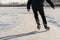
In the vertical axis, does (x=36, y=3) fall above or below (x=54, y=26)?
above

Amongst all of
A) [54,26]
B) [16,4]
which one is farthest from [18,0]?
[54,26]

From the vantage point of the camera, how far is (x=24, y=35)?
6707mm

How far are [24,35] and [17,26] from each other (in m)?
1.31

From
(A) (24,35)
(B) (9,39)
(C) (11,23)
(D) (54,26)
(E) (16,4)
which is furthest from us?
(E) (16,4)

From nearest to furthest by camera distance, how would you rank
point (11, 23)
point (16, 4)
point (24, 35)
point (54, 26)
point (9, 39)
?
point (9, 39) < point (24, 35) < point (54, 26) < point (11, 23) < point (16, 4)

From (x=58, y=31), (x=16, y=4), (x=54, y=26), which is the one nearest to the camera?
(x=58, y=31)

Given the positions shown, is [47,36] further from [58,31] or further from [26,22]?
[26,22]

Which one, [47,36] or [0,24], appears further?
[0,24]

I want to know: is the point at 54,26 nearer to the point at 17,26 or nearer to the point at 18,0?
the point at 17,26

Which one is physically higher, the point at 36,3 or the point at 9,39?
the point at 36,3

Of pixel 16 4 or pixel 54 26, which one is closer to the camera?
pixel 54 26

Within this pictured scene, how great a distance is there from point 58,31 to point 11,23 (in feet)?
6.50

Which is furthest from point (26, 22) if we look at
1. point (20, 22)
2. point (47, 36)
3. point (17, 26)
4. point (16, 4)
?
point (16, 4)

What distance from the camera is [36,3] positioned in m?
6.86
